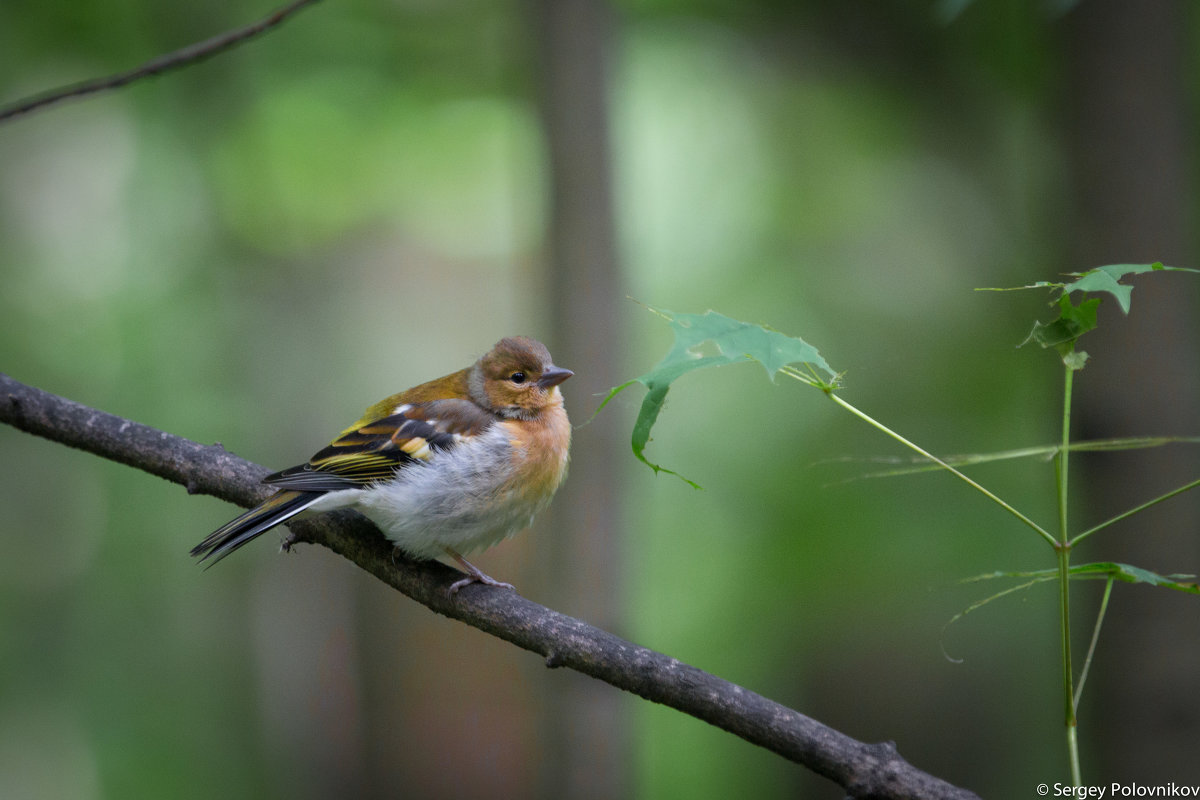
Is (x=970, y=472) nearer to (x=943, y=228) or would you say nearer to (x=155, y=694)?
(x=943, y=228)

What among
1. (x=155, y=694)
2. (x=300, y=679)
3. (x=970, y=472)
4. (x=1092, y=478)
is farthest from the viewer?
(x=155, y=694)

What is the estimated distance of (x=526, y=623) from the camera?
2.68 metres

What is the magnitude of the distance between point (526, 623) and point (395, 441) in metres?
1.48

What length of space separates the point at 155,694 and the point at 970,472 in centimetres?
1030

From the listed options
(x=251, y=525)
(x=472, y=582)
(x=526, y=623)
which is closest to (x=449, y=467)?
(x=472, y=582)

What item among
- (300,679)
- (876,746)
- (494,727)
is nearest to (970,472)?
(494,727)

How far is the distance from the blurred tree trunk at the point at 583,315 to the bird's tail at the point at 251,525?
2.23 m

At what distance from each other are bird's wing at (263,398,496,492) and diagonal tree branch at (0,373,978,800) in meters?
0.21

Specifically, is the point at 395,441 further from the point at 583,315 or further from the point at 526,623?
the point at 583,315

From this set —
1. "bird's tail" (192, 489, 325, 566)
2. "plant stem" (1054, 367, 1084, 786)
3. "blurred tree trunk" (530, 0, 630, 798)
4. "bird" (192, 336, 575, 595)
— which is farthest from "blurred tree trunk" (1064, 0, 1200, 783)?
"bird's tail" (192, 489, 325, 566)

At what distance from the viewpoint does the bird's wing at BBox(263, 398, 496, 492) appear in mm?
3605

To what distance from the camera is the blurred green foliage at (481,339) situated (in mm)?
8352

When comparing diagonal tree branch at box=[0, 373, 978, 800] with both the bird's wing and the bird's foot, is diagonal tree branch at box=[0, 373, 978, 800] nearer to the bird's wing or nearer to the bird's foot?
the bird's foot

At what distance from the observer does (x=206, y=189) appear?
31.4 feet
